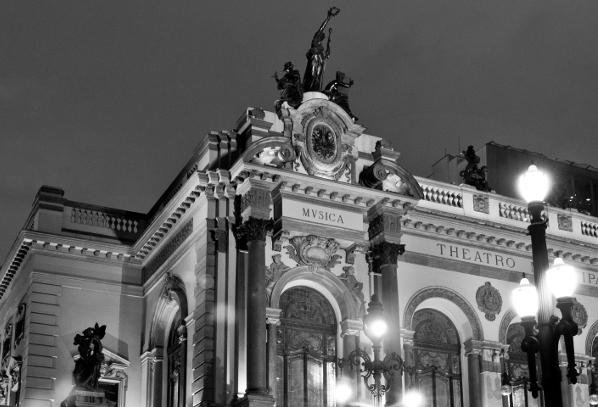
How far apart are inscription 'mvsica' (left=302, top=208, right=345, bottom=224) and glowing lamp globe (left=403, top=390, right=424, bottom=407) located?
4614 millimetres

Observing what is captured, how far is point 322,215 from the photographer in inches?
997

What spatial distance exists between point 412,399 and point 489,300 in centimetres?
417

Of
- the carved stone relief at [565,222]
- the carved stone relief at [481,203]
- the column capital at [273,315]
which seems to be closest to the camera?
the column capital at [273,315]

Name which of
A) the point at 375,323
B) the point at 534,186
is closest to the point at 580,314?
the point at 375,323

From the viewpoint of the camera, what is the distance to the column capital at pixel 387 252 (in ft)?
83.8

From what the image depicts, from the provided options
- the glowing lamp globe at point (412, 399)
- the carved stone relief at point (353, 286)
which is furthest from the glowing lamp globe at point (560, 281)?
the carved stone relief at point (353, 286)

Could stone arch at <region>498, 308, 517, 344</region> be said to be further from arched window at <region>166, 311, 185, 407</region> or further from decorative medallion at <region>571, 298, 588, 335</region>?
arched window at <region>166, 311, 185, 407</region>

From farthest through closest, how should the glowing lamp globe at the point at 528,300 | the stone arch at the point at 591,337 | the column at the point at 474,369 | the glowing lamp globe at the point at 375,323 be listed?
the stone arch at the point at 591,337 → the column at the point at 474,369 → the glowing lamp globe at the point at 375,323 → the glowing lamp globe at the point at 528,300

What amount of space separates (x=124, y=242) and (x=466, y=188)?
10.1 meters

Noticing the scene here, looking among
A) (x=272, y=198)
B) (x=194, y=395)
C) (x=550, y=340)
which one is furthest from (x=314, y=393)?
(x=550, y=340)

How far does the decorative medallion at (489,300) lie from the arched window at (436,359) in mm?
987

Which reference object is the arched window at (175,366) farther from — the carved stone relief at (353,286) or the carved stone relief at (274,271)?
the carved stone relief at (353,286)

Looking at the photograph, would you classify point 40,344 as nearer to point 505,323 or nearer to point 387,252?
point 387,252

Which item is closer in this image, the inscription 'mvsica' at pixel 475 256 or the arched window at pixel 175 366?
the arched window at pixel 175 366
